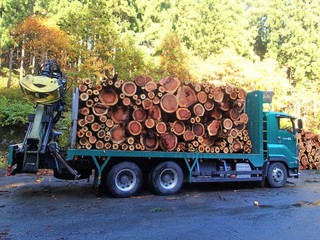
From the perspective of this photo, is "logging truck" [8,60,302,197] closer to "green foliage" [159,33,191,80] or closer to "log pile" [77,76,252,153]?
"log pile" [77,76,252,153]

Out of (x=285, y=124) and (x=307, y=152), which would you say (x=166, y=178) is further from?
(x=307, y=152)

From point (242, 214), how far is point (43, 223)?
3.94m

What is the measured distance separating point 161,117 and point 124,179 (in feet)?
6.48

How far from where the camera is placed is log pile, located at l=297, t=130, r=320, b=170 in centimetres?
1778

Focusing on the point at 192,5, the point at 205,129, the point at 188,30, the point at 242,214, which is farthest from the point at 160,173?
the point at 192,5

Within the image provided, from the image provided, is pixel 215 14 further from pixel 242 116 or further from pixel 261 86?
pixel 242 116

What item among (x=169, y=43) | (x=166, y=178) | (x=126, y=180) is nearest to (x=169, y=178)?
(x=166, y=178)

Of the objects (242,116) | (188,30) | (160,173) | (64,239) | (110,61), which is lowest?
(64,239)

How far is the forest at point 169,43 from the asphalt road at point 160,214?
1222 centimetres

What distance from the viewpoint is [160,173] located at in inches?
352

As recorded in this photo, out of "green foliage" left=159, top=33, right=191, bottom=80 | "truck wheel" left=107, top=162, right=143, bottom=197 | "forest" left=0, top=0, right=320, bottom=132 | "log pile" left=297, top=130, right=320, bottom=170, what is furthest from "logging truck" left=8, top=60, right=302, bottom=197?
"green foliage" left=159, top=33, right=191, bottom=80

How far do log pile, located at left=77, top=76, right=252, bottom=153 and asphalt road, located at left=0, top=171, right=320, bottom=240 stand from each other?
4.59 feet

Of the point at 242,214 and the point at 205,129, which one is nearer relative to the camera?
the point at 242,214

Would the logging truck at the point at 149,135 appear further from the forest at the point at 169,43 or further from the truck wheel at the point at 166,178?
the forest at the point at 169,43
